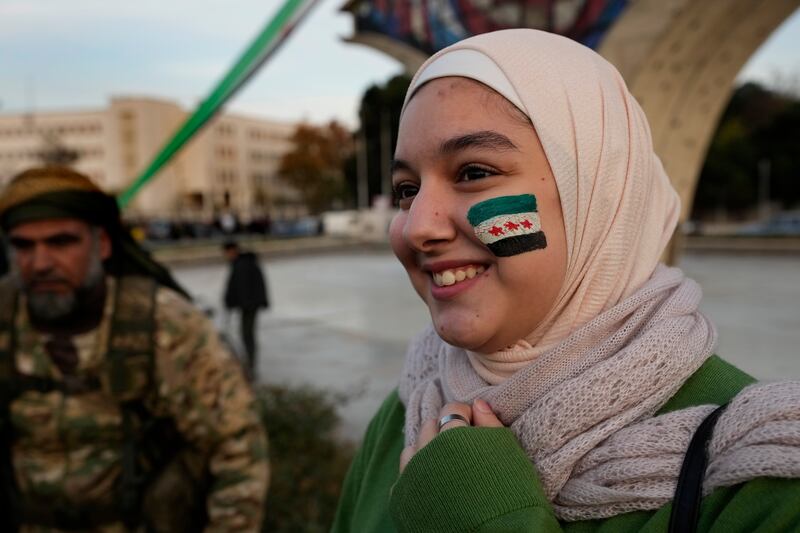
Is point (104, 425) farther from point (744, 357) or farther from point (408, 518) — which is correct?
point (744, 357)

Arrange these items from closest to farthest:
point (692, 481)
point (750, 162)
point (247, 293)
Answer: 1. point (692, 481)
2. point (247, 293)
3. point (750, 162)

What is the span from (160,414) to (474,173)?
182 centimetres

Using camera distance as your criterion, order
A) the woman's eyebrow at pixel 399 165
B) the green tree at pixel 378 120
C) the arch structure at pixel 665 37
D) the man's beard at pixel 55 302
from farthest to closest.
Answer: the green tree at pixel 378 120
the arch structure at pixel 665 37
the man's beard at pixel 55 302
the woman's eyebrow at pixel 399 165

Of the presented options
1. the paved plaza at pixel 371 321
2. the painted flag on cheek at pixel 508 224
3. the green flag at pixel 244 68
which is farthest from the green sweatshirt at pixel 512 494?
the paved plaza at pixel 371 321

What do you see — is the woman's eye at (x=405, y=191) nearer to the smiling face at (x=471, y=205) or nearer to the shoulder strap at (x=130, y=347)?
the smiling face at (x=471, y=205)

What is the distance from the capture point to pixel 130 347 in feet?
7.93

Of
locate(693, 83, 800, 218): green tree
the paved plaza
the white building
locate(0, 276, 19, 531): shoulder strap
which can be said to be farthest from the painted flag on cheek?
the white building

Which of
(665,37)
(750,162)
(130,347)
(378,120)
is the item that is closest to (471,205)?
(130,347)

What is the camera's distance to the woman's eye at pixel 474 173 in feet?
3.58

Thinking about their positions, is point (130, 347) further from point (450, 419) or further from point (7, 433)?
point (450, 419)

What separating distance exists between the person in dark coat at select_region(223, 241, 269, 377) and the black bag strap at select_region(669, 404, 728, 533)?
730 centimetres

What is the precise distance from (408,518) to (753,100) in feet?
156

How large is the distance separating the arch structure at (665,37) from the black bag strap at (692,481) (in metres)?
4.43

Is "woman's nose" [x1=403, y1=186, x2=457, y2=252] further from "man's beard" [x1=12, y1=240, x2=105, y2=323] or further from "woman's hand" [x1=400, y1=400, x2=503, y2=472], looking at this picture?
"man's beard" [x1=12, y1=240, x2=105, y2=323]
